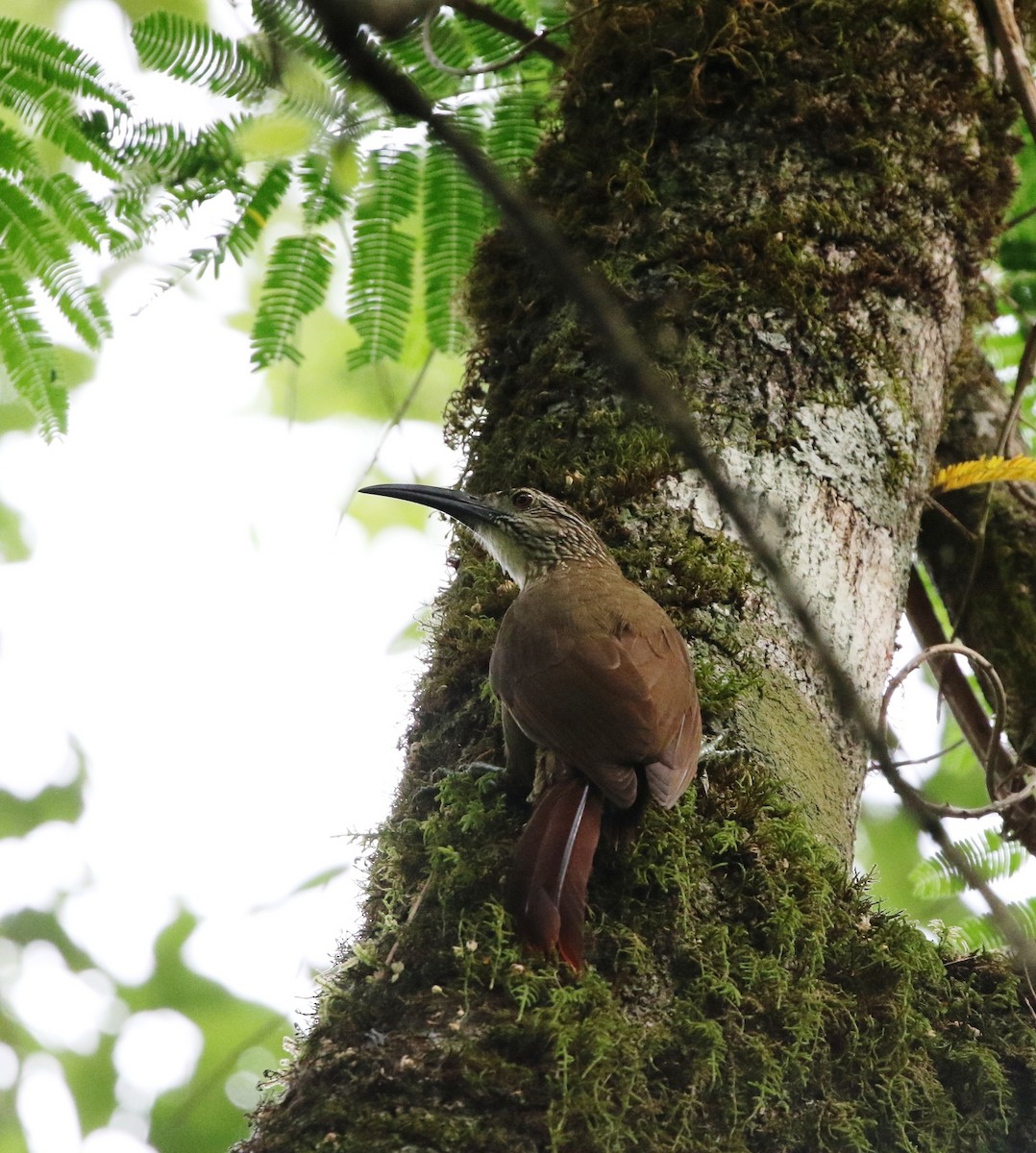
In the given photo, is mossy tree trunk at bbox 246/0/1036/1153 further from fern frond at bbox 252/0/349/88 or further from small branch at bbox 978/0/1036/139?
fern frond at bbox 252/0/349/88

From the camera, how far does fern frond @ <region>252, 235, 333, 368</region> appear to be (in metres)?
3.57

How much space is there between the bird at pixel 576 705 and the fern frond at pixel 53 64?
1.50m

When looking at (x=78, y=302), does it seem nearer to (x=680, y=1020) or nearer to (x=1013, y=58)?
(x=680, y=1020)

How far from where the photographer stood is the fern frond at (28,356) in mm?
3426

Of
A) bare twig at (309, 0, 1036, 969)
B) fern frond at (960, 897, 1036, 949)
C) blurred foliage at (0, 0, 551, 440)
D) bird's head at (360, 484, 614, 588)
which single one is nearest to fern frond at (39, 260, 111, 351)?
blurred foliage at (0, 0, 551, 440)

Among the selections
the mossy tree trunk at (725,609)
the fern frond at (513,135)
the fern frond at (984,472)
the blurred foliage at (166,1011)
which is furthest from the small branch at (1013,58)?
the blurred foliage at (166,1011)

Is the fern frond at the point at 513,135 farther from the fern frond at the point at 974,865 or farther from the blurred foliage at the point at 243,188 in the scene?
the fern frond at the point at 974,865

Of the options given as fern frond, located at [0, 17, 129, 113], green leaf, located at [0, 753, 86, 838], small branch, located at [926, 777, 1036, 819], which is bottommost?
green leaf, located at [0, 753, 86, 838]

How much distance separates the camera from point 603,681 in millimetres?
2664

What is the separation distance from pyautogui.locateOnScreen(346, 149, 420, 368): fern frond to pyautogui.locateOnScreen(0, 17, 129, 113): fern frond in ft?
2.44

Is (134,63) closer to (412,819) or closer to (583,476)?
(583,476)

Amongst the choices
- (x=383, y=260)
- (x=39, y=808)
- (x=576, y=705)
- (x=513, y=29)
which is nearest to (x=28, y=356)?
(x=383, y=260)

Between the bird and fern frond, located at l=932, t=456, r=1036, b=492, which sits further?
fern frond, located at l=932, t=456, r=1036, b=492

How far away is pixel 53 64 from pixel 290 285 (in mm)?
839
